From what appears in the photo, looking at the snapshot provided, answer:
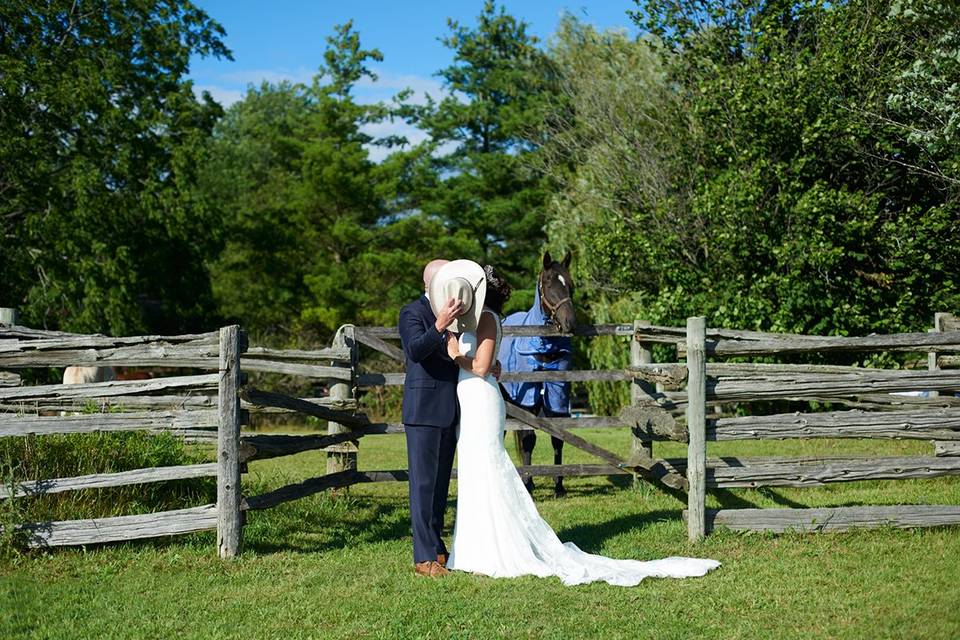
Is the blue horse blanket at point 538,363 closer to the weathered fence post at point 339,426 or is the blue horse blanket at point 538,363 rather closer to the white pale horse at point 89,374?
the weathered fence post at point 339,426

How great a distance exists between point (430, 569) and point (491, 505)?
0.66 meters

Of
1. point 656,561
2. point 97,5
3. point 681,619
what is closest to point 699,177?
point 656,561

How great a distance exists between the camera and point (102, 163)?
2719 cm

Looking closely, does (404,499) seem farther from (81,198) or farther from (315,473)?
(81,198)

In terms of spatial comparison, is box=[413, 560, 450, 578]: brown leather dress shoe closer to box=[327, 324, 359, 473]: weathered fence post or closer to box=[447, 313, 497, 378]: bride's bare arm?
box=[447, 313, 497, 378]: bride's bare arm

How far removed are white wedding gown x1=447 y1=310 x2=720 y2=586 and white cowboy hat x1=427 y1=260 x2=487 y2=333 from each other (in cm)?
14

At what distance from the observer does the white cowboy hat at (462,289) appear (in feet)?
22.8

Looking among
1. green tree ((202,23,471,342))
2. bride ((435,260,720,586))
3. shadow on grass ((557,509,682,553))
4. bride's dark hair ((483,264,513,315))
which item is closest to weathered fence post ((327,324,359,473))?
bride's dark hair ((483,264,513,315))

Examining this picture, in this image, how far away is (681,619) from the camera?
586cm

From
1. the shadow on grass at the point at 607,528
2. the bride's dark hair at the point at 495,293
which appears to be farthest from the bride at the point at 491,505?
the shadow on grass at the point at 607,528

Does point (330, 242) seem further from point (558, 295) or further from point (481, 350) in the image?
point (481, 350)

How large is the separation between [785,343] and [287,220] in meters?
29.2

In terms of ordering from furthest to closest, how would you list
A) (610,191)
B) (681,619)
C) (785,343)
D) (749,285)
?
(610,191)
(749,285)
(785,343)
(681,619)

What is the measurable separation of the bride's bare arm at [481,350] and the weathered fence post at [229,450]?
1.88 meters
